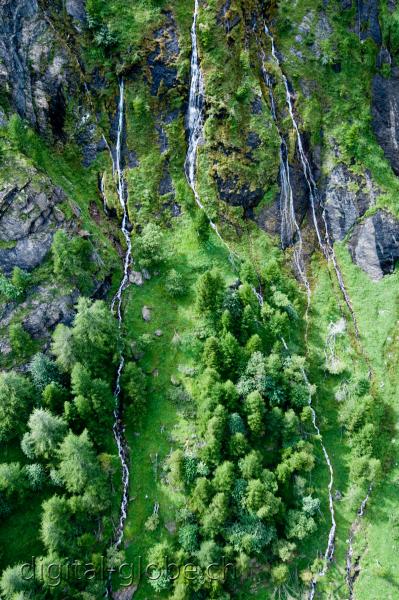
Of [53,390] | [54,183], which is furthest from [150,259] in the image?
[53,390]

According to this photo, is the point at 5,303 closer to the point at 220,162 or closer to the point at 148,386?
the point at 148,386

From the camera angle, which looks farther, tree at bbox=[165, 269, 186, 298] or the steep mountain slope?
tree at bbox=[165, 269, 186, 298]

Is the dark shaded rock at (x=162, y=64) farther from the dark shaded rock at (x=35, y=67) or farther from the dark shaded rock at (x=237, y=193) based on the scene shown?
the dark shaded rock at (x=237, y=193)

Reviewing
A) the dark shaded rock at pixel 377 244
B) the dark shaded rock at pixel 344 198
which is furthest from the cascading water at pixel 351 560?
the dark shaded rock at pixel 344 198

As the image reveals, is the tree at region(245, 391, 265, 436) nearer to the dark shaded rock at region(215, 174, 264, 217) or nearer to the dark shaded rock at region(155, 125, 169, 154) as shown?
the dark shaded rock at region(215, 174, 264, 217)

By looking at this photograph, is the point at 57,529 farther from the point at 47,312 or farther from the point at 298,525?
the point at 298,525

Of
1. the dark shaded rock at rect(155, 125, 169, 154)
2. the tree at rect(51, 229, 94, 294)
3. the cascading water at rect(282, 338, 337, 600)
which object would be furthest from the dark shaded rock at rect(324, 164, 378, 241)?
the tree at rect(51, 229, 94, 294)
